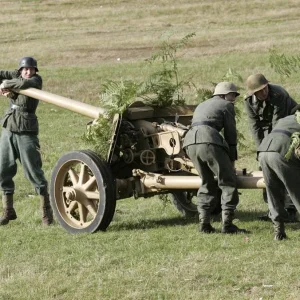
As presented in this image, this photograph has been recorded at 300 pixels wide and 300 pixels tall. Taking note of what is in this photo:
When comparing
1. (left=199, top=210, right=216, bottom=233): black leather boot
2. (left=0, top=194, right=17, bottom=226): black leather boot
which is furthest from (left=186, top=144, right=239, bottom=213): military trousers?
(left=0, top=194, right=17, bottom=226): black leather boot

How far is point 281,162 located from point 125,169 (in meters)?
2.62

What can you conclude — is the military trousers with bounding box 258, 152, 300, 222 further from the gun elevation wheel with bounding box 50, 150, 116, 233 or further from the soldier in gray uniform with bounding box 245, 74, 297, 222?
the gun elevation wheel with bounding box 50, 150, 116, 233

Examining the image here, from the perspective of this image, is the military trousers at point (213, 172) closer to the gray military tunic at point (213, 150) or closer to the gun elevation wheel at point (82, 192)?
the gray military tunic at point (213, 150)

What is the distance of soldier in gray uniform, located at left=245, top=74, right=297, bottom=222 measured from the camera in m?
11.5

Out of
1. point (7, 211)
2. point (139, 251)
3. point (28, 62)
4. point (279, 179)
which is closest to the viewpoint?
point (279, 179)

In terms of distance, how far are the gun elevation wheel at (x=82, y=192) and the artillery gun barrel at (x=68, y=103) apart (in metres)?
0.62

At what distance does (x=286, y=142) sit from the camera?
1040cm

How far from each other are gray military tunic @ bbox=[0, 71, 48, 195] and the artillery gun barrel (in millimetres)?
130

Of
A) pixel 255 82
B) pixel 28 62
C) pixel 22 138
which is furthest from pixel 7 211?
pixel 255 82

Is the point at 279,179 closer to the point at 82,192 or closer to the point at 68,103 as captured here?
Result: the point at 82,192

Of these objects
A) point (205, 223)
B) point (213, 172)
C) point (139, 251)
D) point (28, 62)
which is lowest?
point (139, 251)

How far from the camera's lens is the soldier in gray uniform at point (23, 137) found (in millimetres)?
12930

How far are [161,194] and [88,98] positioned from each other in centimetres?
1420

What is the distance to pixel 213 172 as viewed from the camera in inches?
448
